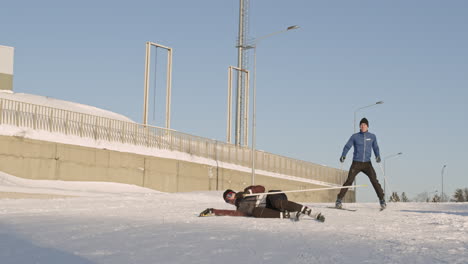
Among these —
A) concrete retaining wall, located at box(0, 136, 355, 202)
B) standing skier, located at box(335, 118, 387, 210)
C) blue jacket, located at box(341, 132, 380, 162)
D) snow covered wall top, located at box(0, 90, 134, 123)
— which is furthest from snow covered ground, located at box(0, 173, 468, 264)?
snow covered wall top, located at box(0, 90, 134, 123)

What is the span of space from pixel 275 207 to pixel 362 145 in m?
4.40

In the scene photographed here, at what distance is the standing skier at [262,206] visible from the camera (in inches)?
428

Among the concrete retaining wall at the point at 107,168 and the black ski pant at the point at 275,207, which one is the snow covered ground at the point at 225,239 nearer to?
the black ski pant at the point at 275,207

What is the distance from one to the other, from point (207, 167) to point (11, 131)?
608 inches

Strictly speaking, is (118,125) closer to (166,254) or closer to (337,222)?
(337,222)

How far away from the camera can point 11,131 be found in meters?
28.7

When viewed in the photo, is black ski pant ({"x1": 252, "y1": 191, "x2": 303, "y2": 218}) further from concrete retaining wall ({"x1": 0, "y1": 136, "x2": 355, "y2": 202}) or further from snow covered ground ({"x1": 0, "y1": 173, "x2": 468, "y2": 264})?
concrete retaining wall ({"x1": 0, "y1": 136, "x2": 355, "y2": 202})

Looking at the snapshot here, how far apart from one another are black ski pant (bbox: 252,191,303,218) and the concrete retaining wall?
67.2 feet

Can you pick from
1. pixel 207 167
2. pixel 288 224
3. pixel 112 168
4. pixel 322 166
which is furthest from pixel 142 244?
pixel 322 166

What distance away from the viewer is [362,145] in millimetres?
14562

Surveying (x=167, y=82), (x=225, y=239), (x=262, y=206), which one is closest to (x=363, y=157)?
(x=262, y=206)

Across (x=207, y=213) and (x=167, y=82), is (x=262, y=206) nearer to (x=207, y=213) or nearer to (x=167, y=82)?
(x=207, y=213)

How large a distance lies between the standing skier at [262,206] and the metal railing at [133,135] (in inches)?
816

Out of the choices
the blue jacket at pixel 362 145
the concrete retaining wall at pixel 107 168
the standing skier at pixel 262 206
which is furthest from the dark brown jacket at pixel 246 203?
the concrete retaining wall at pixel 107 168
